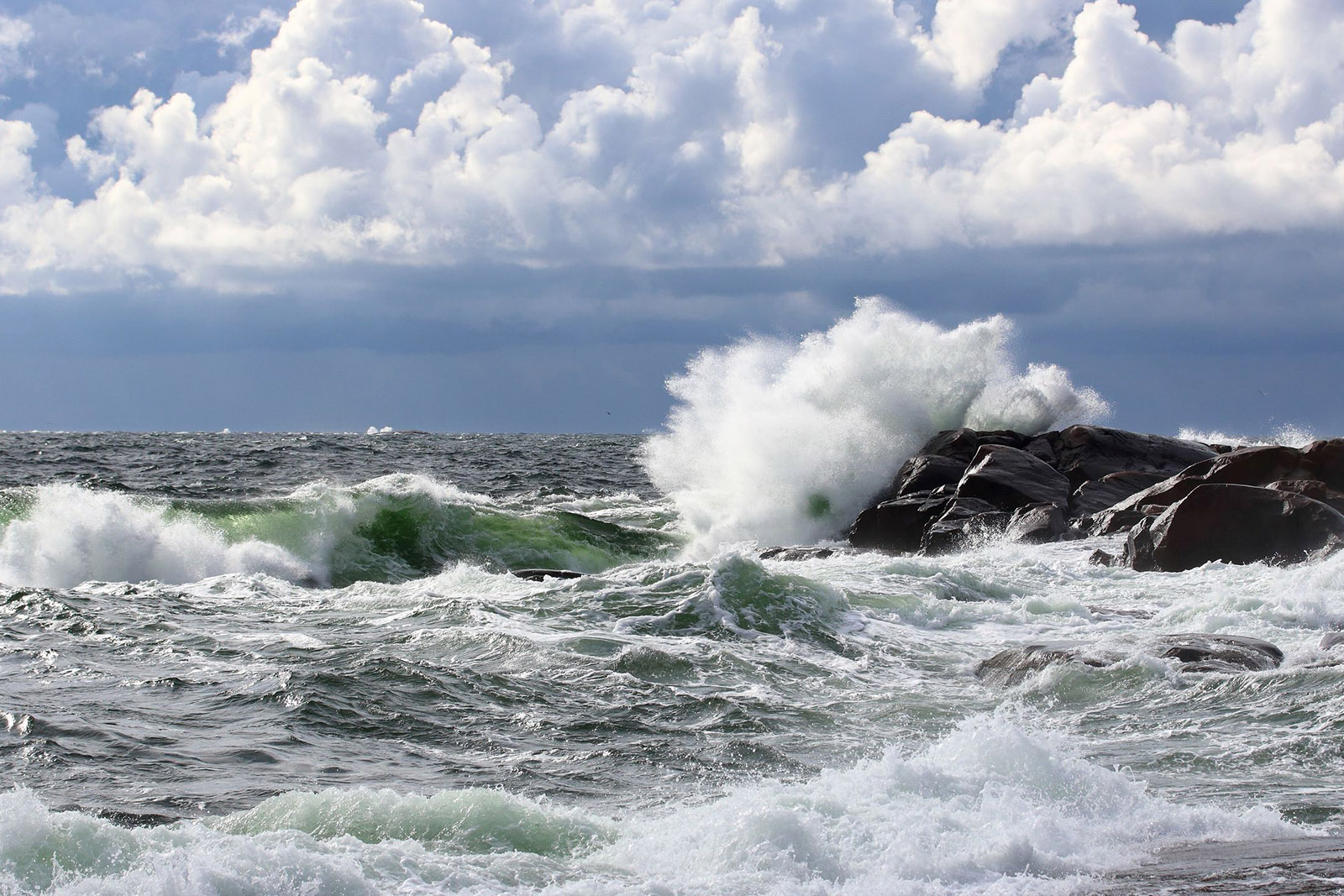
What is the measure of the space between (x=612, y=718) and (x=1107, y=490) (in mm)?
12995

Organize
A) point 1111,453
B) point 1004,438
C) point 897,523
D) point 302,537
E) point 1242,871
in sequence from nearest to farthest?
point 1242,871 < point 302,537 < point 897,523 < point 1111,453 < point 1004,438

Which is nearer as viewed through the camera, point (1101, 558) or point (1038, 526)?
point (1101, 558)

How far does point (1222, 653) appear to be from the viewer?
28.2 feet

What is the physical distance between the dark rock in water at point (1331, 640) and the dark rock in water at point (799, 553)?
719cm

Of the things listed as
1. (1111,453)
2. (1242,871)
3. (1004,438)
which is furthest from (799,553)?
(1242,871)

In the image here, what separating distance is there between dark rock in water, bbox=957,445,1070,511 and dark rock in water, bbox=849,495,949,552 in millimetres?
619

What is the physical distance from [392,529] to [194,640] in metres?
8.48

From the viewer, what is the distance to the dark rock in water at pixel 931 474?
19.2 meters

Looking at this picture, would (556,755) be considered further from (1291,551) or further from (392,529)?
(392,529)

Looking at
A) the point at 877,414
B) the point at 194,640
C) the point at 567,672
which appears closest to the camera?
the point at 567,672

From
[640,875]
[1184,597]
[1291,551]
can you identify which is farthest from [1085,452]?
[640,875]

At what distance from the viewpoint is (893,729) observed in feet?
23.7

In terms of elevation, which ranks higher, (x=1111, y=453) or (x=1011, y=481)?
(x=1111, y=453)

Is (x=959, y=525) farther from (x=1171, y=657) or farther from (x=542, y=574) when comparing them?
(x=1171, y=657)
